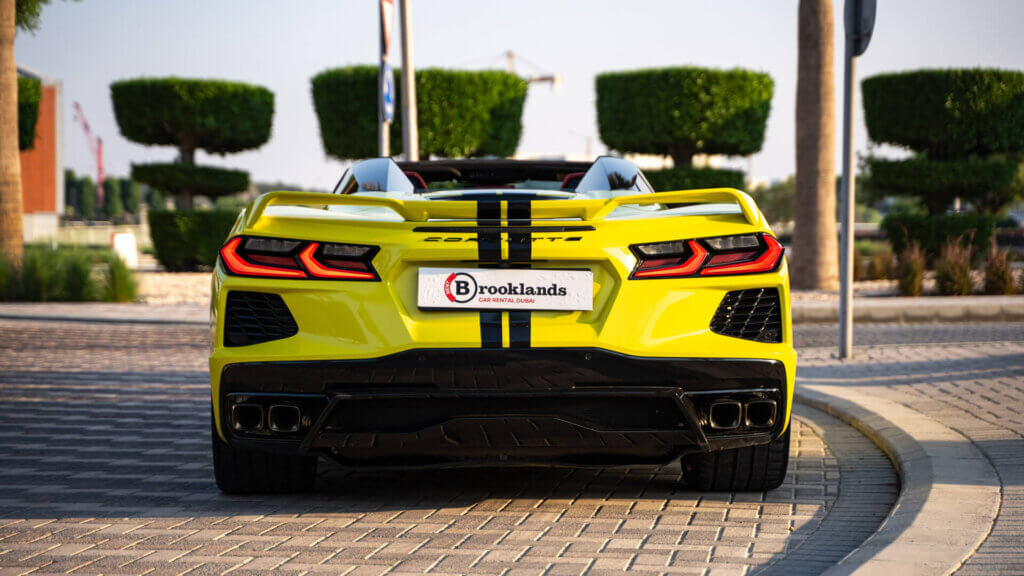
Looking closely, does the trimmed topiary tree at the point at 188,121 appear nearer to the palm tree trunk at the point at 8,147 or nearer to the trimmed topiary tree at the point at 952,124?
the palm tree trunk at the point at 8,147

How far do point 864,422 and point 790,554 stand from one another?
108 inches

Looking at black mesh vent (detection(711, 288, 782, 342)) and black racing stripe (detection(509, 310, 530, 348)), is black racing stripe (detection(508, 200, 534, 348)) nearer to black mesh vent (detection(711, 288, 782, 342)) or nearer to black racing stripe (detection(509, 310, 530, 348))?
black racing stripe (detection(509, 310, 530, 348))

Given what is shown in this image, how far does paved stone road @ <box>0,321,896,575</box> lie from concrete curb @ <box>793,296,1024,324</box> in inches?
334

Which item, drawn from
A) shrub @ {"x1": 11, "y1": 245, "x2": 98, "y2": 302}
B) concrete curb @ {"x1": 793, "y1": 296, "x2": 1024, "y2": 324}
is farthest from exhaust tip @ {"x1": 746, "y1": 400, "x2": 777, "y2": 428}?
shrub @ {"x1": 11, "y1": 245, "x2": 98, "y2": 302}

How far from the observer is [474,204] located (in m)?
4.27

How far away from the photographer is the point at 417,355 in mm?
4016

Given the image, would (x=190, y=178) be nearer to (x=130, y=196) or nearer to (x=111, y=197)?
(x=111, y=197)

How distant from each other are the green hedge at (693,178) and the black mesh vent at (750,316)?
795 inches

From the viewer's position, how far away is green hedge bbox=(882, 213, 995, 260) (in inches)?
823

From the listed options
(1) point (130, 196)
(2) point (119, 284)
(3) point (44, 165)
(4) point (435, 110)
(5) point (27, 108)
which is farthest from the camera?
(1) point (130, 196)

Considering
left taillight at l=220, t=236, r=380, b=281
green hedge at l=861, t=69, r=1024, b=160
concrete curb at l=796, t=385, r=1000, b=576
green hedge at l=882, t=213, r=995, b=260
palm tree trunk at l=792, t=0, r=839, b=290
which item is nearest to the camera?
concrete curb at l=796, t=385, r=1000, b=576

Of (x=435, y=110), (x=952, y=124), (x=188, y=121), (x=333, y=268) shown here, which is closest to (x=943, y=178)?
(x=952, y=124)

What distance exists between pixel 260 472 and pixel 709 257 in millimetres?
1965

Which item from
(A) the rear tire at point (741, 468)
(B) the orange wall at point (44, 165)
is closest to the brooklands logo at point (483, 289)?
(A) the rear tire at point (741, 468)
